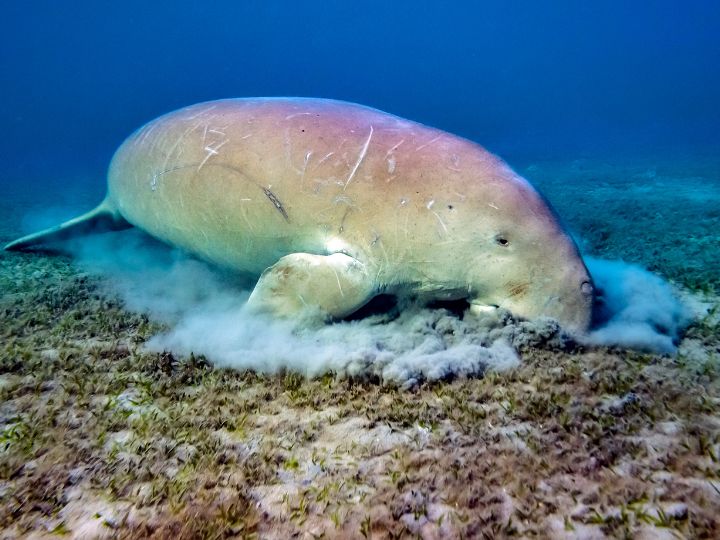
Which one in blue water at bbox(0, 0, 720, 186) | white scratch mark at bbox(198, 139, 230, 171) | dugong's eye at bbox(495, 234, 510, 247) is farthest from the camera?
blue water at bbox(0, 0, 720, 186)

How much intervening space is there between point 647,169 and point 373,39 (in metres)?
144

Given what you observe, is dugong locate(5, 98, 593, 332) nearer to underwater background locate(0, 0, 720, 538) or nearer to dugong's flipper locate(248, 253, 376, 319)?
dugong's flipper locate(248, 253, 376, 319)

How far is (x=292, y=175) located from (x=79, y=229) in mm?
4558

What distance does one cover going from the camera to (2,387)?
91.4 inches

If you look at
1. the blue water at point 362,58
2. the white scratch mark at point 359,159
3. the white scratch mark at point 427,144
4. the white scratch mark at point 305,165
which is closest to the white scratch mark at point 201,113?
the white scratch mark at point 305,165

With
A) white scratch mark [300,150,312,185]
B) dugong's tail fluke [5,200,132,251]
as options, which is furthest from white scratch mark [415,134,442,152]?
dugong's tail fluke [5,200,132,251]

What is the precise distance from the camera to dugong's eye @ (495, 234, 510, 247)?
2749 mm

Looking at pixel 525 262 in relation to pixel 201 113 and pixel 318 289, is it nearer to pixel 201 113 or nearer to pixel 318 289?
pixel 318 289

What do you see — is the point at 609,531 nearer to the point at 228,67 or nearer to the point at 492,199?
the point at 492,199

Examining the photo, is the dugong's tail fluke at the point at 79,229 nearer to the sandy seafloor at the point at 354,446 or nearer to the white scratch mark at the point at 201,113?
the white scratch mark at the point at 201,113

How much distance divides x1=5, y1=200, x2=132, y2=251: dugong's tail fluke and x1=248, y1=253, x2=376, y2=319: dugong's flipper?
12.4ft

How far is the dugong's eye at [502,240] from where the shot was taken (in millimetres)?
2749

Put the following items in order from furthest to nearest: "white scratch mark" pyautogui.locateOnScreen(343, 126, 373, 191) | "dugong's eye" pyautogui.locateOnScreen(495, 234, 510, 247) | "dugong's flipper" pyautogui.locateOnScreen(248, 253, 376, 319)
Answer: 1. "white scratch mark" pyautogui.locateOnScreen(343, 126, 373, 191)
2. "dugong's flipper" pyautogui.locateOnScreen(248, 253, 376, 319)
3. "dugong's eye" pyautogui.locateOnScreen(495, 234, 510, 247)

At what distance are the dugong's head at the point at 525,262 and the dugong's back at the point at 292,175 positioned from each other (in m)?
0.33
